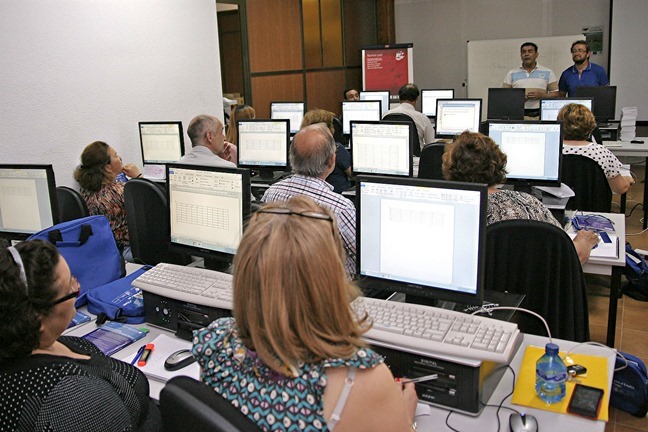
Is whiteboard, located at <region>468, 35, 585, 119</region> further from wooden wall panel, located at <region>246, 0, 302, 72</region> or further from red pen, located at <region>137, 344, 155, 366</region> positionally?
red pen, located at <region>137, 344, 155, 366</region>

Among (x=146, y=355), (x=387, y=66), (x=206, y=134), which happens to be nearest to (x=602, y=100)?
(x=387, y=66)

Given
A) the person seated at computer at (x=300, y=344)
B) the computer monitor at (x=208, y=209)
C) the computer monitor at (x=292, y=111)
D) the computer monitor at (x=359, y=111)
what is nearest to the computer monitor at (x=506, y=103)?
the computer monitor at (x=359, y=111)

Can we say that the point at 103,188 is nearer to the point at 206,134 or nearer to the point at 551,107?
the point at 206,134

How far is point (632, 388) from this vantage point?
2.40 meters

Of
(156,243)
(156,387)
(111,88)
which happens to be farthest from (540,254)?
(111,88)

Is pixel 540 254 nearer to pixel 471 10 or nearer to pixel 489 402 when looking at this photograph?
pixel 489 402

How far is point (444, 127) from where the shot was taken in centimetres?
603

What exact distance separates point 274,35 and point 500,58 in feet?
12.3

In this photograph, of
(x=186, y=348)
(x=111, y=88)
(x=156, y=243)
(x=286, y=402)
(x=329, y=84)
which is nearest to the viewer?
(x=286, y=402)

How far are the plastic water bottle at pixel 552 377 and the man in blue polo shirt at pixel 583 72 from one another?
262 inches

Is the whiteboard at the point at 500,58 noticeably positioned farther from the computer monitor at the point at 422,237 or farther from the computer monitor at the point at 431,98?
the computer monitor at the point at 422,237

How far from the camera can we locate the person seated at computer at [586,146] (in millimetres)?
3850

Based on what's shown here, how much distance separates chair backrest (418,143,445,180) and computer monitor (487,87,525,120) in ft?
9.16

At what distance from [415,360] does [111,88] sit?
12.9ft
